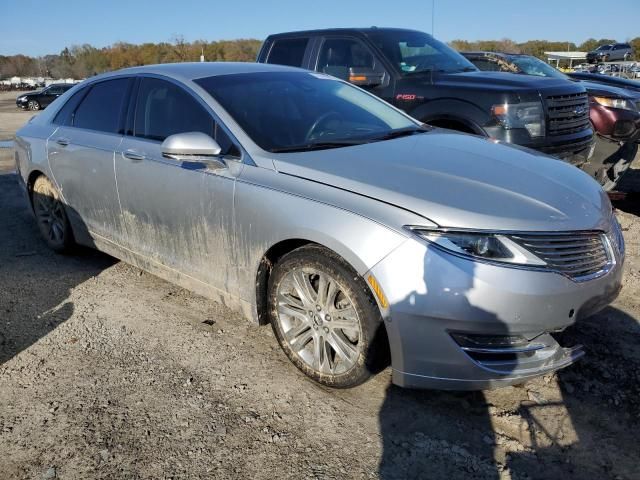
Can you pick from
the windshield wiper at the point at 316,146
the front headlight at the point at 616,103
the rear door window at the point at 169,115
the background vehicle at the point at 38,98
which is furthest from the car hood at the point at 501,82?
the background vehicle at the point at 38,98

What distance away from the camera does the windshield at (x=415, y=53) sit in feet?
20.9

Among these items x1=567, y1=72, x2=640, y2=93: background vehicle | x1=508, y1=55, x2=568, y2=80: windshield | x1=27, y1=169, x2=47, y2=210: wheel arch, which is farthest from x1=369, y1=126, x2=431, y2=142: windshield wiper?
x1=567, y1=72, x2=640, y2=93: background vehicle

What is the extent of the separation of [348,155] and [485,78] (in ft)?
11.0

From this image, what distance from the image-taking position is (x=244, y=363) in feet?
11.0

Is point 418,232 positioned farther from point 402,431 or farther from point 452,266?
→ point 402,431

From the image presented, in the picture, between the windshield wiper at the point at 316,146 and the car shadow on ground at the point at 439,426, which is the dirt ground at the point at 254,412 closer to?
the car shadow on ground at the point at 439,426

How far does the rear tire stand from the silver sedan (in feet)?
2.03

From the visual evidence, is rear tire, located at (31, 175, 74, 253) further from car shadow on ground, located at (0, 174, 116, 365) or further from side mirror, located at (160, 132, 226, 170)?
side mirror, located at (160, 132, 226, 170)

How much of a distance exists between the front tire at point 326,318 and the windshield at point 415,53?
390 centimetres

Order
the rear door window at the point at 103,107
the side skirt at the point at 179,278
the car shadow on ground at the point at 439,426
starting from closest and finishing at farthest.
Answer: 1. the car shadow on ground at the point at 439,426
2. the side skirt at the point at 179,278
3. the rear door window at the point at 103,107

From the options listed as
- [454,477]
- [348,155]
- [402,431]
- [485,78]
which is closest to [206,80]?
[348,155]

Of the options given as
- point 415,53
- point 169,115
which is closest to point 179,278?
point 169,115

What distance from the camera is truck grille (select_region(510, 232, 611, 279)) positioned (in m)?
2.56

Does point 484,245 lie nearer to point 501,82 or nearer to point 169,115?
point 169,115
